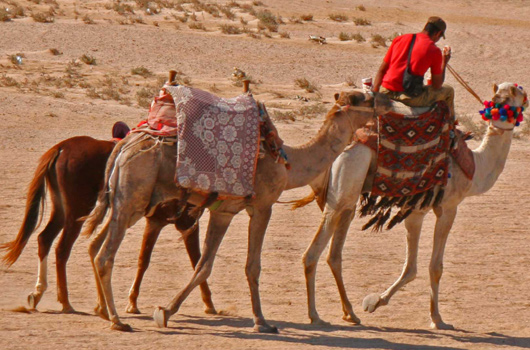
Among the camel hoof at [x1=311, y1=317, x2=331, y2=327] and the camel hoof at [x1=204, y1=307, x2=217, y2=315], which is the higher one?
the camel hoof at [x1=311, y1=317, x2=331, y2=327]

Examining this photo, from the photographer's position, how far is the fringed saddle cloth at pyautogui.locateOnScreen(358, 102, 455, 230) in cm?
887

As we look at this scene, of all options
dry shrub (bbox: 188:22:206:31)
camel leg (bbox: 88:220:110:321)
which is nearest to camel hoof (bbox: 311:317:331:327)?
camel leg (bbox: 88:220:110:321)

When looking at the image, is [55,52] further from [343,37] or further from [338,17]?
[338,17]

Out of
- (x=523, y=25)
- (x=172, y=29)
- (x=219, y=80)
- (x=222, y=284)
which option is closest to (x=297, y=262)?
(x=222, y=284)

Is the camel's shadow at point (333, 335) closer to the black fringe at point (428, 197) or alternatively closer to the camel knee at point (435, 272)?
the camel knee at point (435, 272)

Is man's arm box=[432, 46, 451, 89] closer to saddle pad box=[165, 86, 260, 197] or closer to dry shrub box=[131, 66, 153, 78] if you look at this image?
saddle pad box=[165, 86, 260, 197]

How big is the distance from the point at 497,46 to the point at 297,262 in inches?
764

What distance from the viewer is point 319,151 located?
8.41m

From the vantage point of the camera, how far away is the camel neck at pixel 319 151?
832cm

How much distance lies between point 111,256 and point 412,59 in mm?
3366

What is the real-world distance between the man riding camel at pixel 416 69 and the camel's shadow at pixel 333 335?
86.0 inches

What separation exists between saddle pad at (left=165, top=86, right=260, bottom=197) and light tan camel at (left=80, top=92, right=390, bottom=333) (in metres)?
0.18

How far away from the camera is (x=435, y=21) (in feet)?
29.5

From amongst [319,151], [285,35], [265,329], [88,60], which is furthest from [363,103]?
[285,35]
